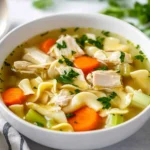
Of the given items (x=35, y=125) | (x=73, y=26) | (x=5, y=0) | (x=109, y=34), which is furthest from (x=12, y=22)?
(x=35, y=125)

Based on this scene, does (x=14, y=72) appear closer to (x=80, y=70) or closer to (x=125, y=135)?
(x=80, y=70)

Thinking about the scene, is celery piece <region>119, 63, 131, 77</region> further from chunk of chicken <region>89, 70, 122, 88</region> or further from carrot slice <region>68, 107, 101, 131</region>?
carrot slice <region>68, 107, 101, 131</region>

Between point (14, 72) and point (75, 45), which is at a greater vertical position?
point (75, 45)

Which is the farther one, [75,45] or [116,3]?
[116,3]

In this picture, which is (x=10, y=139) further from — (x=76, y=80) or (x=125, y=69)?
(x=125, y=69)

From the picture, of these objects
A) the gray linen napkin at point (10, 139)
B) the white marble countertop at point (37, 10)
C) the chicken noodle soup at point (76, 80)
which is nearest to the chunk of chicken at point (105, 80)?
the chicken noodle soup at point (76, 80)

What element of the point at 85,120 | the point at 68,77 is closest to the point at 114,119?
the point at 85,120
